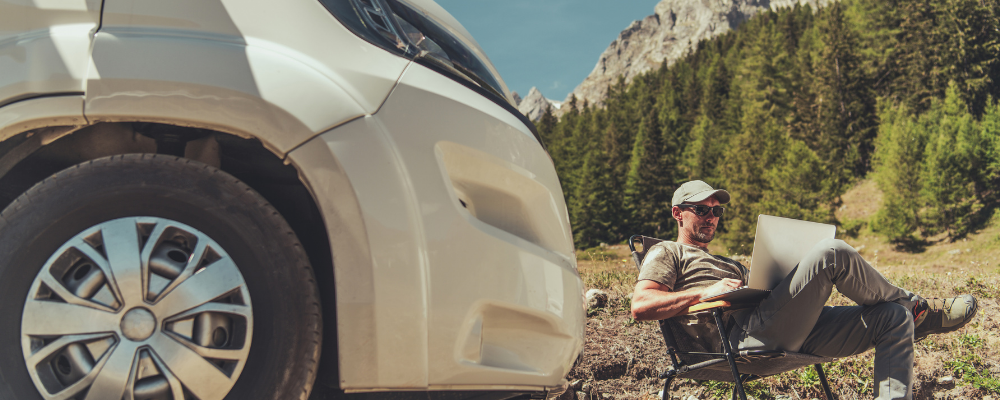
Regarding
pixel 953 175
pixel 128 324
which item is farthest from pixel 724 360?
pixel 953 175

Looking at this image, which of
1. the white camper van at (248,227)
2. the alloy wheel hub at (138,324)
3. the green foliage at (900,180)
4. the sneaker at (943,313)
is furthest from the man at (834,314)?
the green foliage at (900,180)

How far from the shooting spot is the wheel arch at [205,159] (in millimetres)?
1563

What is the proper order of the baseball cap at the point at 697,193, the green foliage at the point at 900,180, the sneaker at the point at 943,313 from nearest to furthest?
the sneaker at the point at 943,313 < the baseball cap at the point at 697,193 < the green foliage at the point at 900,180

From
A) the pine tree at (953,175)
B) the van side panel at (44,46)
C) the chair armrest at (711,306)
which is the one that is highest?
the van side panel at (44,46)

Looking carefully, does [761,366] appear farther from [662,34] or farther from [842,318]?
[662,34]

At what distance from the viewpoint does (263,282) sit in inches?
54.9

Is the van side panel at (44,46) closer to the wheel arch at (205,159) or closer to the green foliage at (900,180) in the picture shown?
the wheel arch at (205,159)

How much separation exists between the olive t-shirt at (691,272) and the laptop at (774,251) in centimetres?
32

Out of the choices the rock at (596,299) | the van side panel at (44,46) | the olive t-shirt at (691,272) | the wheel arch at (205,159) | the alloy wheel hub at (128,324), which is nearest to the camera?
the alloy wheel hub at (128,324)

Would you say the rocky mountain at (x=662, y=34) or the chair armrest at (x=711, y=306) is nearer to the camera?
the chair armrest at (x=711, y=306)

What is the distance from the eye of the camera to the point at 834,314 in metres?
2.82

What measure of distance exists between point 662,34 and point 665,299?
181m

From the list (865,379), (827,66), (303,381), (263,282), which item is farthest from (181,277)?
(827,66)

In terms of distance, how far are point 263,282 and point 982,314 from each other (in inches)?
231
